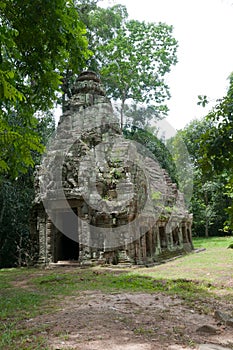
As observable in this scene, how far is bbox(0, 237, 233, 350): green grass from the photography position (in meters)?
4.94

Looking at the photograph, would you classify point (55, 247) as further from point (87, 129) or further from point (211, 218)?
point (211, 218)

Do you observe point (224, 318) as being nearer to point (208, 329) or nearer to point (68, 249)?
point (208, 329)

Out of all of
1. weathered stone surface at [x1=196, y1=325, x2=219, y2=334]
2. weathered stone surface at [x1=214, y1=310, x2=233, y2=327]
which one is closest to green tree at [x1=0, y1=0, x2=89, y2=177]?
weathered stone surface at [x1=196, y1=325, x2=219, y2=334]

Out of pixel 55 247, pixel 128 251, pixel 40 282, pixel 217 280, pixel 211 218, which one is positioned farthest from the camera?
pixel 211 218

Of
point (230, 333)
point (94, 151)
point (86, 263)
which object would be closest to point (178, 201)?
point (94, 151)

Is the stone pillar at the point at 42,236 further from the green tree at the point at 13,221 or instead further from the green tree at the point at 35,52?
the green tree at the point at 35,52

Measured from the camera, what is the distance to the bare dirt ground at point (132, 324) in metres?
4.32

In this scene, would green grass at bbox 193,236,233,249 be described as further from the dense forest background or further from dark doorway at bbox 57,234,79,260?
dark doorway at bbox 57,234,79,260

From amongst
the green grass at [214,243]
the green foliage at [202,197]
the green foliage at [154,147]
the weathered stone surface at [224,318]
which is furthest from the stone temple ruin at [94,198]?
the green foliage at [202,197]

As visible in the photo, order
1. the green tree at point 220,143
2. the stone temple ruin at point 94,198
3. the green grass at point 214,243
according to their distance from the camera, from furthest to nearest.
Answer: the green grass at point 214,243, the stone temple ruin at point 94,198, the green tree at point 220,143

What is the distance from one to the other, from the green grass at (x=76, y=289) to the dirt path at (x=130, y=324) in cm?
26

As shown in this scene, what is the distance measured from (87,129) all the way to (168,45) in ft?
50.3

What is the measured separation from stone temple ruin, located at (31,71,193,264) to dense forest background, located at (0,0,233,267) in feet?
4.94

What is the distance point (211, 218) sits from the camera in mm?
31766
